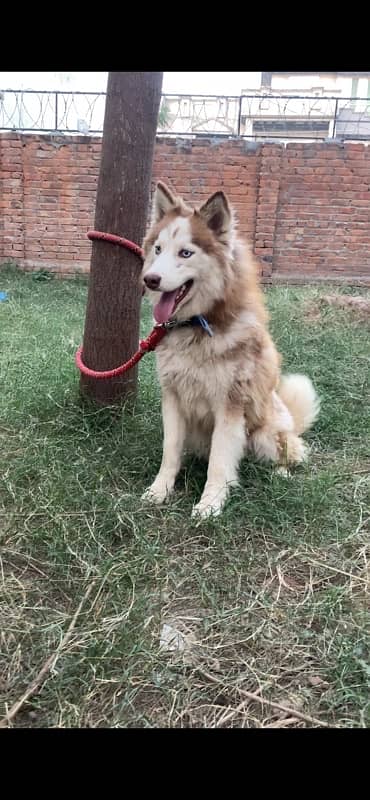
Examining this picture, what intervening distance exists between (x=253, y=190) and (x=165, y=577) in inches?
305

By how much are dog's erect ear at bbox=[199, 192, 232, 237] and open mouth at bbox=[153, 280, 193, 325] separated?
270mm

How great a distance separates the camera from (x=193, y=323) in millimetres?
2504

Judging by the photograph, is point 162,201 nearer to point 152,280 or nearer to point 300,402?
point 152,280

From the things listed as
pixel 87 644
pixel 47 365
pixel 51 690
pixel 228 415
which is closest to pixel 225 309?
pixel 228 415

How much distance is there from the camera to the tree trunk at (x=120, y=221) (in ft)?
9.21

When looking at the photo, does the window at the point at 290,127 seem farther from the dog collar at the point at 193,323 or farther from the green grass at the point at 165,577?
the dog collar at the point at 193,323

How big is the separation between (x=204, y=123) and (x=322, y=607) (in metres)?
8.92

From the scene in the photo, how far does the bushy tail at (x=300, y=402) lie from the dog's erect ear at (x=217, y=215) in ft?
3.79

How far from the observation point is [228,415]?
8.20ft

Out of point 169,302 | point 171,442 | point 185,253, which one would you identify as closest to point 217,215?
point 185,253

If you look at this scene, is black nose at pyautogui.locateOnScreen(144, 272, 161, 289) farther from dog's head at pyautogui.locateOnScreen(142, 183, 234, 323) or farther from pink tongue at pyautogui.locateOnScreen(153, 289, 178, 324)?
pink tongue at pyautogui.locateOnScreen(153, 289, 178, 324)

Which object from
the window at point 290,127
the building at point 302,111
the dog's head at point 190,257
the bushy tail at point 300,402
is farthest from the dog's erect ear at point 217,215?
the window at point 290,127

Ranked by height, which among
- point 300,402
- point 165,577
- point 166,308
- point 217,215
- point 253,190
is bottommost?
point 165,577

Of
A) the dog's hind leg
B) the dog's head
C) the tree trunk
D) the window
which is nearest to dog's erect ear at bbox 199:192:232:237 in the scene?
the dog's head
